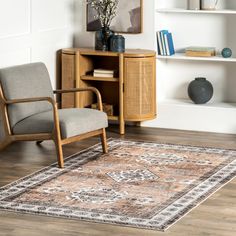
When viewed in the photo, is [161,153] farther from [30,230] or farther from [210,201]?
[30,230]

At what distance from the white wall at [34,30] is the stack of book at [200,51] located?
1.30m

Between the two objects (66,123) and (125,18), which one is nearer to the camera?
(66,123)

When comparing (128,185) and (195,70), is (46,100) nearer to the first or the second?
(128,185)

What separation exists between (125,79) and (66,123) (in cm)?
163

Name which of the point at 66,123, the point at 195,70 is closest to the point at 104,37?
the point at 195,70

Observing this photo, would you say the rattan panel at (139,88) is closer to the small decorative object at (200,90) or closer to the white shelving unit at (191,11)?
the small decorative object at (200,90)

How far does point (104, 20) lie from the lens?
8352mm

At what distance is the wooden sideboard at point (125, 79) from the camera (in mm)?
8141

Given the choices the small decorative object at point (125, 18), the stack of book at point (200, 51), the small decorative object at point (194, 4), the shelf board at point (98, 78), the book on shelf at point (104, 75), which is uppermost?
Answer: the small decorative object at point (194, 4)

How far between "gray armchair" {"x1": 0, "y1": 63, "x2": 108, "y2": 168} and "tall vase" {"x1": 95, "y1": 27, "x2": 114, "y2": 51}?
3.74 feet

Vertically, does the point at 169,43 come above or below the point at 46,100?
above

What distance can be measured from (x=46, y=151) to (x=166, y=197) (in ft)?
6.00

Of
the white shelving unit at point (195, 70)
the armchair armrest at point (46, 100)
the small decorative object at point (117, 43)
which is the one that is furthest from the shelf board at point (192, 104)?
the armchair armrest at point (46, 100)

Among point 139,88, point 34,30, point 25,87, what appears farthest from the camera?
point 139,88
